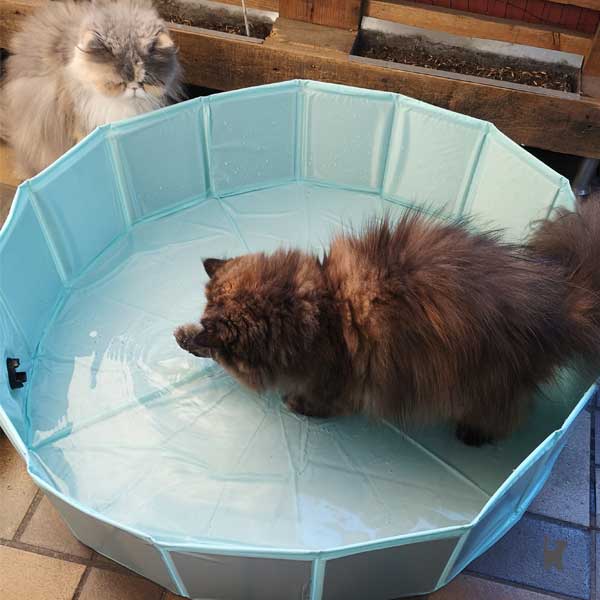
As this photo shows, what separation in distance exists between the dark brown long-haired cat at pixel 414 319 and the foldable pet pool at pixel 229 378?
0.21 meters

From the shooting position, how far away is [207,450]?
1.87 meters

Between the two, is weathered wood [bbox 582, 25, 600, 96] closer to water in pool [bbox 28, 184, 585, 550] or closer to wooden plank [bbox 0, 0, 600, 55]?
wooden plank [bbox 0, 0, 600, 55]

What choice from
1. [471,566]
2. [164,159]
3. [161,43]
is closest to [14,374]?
[164,159]

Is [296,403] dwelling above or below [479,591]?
above

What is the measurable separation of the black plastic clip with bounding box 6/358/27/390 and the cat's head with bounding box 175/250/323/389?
1.84 ft

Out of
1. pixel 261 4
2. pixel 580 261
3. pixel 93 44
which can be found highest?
pixel 261 4

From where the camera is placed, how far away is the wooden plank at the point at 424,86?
260 cm

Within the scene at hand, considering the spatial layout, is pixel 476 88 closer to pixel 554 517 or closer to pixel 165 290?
pixel 165 290

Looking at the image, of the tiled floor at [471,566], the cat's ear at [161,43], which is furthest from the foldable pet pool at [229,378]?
the cat's ear at [161,43]

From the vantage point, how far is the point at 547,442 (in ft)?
4.78

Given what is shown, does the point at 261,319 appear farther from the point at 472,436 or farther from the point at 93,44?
the point at 93,44

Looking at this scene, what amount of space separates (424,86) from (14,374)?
196 centimetres

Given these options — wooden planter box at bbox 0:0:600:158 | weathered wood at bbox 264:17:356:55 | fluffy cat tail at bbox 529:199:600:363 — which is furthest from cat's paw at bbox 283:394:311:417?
weathered wood at bbox 264:17:356:55

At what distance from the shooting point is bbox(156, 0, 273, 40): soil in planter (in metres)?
2.97
